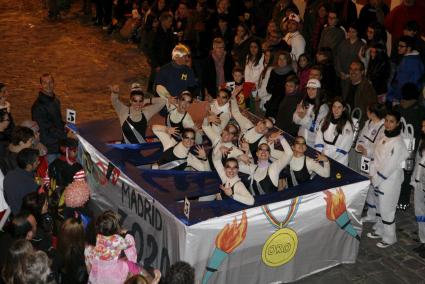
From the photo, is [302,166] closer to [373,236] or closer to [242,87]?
[373,236]

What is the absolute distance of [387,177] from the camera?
798 cm

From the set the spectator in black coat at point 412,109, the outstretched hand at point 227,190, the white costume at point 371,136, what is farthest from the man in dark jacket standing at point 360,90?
the outstretched hand at point 227,190

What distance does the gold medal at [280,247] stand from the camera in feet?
23.3

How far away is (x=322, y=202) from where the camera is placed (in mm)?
7332

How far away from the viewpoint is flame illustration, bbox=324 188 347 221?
24.2 feet

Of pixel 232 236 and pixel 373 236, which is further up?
pixel 232 236

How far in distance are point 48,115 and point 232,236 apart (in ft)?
11.5

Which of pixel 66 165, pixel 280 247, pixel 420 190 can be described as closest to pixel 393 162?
pixel 420 190

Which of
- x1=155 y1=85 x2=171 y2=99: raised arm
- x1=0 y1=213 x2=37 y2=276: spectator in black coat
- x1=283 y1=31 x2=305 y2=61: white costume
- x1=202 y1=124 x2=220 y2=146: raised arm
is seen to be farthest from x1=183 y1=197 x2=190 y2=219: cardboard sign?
x1=283 y1=31 x2=305 y2=61: white costume

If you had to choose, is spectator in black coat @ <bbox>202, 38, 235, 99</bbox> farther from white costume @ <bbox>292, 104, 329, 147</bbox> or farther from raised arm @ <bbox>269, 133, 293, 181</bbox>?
raised arm @ <bbox>269, 133, 293, 181</bbox>

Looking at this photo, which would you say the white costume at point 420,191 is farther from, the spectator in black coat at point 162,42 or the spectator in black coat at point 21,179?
the spectator in black coat at point 162,42

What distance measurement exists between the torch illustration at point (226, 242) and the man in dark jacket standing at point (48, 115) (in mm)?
3253

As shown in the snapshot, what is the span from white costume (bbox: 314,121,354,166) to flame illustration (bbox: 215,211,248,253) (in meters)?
2.08

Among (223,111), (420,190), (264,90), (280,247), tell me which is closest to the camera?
(280,247)
